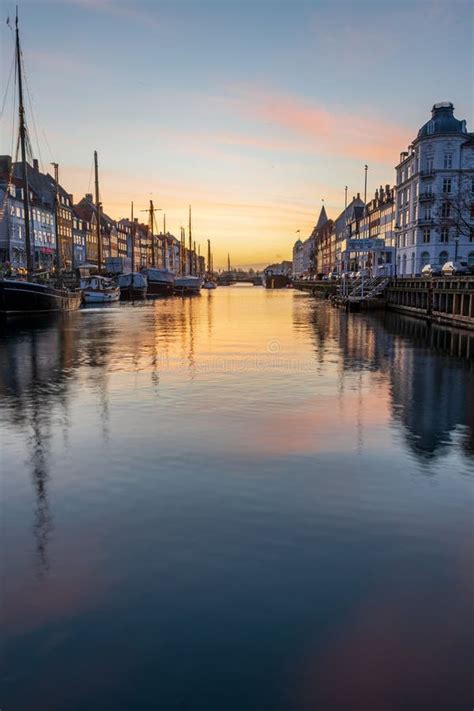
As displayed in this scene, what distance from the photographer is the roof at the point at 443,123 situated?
84.9 m

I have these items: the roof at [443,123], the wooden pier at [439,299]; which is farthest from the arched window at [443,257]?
the wooden pier at [439,299]

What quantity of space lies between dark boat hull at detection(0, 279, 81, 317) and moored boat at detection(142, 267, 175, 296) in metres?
55.2

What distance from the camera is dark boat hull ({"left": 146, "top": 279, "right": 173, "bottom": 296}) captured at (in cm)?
10892

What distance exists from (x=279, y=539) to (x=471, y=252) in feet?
284

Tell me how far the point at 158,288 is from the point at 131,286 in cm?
1621

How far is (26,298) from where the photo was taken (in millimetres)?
48188

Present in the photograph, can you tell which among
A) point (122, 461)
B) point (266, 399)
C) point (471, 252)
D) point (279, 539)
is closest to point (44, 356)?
point (266, 399)

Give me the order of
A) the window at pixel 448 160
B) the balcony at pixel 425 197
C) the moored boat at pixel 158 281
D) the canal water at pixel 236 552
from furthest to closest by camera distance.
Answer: the moored boat at pixel 158 281 → the balcony at pixel 425 197 → the window at pixel 448 160 → the canal water at pixel 236 552

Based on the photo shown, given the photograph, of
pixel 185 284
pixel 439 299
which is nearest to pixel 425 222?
pixel 439 299

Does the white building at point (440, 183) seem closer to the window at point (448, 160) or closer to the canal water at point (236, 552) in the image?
the window at point (448, 160)

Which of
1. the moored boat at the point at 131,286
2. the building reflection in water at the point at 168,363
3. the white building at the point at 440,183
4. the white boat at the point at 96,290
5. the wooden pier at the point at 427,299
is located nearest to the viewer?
the building reflection in water at the point at 168,363

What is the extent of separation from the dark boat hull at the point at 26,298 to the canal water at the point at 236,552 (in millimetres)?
32765

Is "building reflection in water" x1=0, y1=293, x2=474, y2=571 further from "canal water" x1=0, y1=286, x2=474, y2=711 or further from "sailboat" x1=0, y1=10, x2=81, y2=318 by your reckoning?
"sailboat" x1=0, y1=10, x2=81, y2=318

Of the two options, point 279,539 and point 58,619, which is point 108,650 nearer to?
point 58,619
